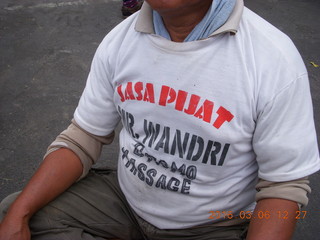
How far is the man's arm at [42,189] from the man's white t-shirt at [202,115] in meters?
0.17

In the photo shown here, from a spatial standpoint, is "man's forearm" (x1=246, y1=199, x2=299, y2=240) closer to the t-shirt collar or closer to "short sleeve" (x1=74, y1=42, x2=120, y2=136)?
the t-shirt collar

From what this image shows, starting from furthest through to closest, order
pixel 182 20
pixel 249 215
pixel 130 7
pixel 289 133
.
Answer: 1. pixel 130 7
2. pixel 249 215
3. pixel 182 20
4. pixel 289 133

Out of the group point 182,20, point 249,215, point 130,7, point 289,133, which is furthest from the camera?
point 130,7

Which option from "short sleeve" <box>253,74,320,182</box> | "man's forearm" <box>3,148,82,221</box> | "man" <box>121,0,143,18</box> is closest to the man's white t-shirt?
"short sleeve" <box>253,74,320,182</box>

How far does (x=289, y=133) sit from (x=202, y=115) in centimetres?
29

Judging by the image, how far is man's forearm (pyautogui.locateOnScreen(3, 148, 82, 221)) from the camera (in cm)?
157

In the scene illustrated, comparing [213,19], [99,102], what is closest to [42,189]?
[99,102]

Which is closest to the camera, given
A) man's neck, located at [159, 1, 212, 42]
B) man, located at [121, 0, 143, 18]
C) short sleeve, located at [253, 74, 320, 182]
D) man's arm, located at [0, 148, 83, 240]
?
short sleeve, located at [253, 74, 320, 182]

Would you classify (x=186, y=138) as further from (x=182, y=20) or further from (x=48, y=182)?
(x=48, y=182)

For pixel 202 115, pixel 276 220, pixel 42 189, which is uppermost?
pixel 202 115

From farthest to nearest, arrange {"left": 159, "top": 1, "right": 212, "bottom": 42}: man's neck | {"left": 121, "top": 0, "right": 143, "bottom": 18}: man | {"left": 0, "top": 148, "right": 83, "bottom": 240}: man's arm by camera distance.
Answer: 1. {"left": 121, "top": 0, "right": 143, "bottom": 18}: man
2. {"left": 0, "top": 148, "right": 83, "bottom": 240}: man's arm
3. {"left": 159, "top": 1, "right": 212, "bottom": 42}: man's neck

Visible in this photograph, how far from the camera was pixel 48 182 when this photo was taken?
1625mm

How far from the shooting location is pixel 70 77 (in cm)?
378

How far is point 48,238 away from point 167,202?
0.49 meters
